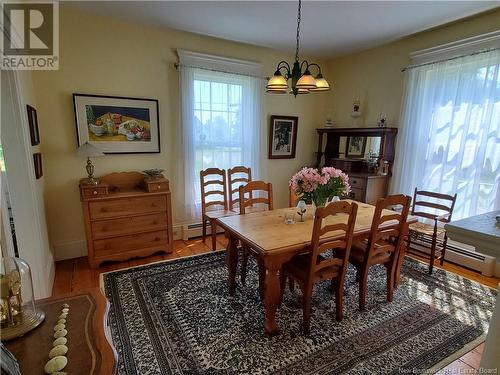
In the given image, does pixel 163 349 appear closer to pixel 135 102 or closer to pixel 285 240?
pixel 285 240

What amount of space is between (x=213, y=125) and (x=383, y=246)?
253cm

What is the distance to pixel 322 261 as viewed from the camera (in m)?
1.93

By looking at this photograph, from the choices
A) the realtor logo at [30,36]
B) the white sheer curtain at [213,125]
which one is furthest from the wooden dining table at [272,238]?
the realtor logo at [30,36]

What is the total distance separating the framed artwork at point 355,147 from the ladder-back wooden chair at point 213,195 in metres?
1.97

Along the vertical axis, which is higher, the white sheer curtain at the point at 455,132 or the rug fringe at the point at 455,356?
the white sheer curtain at the point at 455,132

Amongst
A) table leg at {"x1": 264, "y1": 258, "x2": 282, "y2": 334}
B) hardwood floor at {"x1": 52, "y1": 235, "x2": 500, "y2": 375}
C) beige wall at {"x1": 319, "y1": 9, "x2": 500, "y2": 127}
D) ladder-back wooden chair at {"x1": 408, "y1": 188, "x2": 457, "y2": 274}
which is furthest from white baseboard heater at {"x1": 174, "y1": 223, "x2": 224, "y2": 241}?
beige wall at {"x1": 319, "y1": 9, "x2": 500, "y2": 127}

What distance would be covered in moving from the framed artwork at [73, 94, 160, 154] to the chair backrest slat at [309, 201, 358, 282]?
2.44 metres

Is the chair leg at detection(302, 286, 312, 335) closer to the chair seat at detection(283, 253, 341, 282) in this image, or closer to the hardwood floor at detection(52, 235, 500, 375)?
the chair seat at detection(283, 253, 341, 282)

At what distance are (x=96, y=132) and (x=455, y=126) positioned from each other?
4045mm

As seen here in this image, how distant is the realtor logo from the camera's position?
1.73m

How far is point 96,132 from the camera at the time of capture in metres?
3.07

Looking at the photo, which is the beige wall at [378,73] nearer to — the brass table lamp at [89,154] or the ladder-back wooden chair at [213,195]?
the ladder-back wooden chair at [213,195]

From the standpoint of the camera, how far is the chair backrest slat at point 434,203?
2.89m

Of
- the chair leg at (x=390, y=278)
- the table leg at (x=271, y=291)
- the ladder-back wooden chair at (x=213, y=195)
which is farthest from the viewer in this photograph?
the ladder-back wooden chair at (x=213, y=195)
